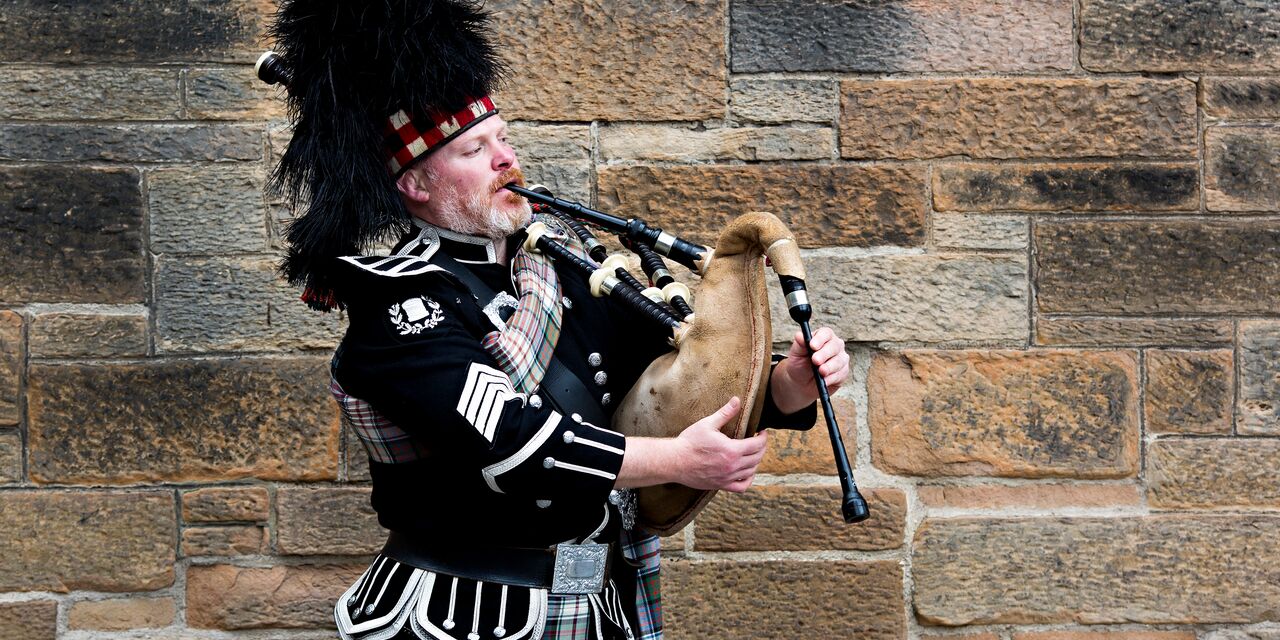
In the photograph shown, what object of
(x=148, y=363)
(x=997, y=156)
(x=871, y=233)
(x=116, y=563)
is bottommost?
(x=116, y=563)

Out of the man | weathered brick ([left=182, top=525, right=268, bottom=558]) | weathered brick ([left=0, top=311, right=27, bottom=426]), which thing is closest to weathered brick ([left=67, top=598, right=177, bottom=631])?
weathered brick ([left=182, top=525, right=268, bottom=558])

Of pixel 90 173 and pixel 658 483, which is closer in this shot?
pixel 658 483

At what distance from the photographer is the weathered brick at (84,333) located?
Answer: 120 inches

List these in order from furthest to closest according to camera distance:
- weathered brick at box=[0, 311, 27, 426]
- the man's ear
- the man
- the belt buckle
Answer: weathered brick at box=[0, 311, 27, 426] → the man's ear → the belt buckle → the man

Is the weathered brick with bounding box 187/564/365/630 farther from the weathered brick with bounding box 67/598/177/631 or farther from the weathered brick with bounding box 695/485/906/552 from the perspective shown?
the weathered brick with bounding box 695/485/906/552

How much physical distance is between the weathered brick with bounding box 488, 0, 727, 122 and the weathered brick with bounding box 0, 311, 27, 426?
1.34 meters

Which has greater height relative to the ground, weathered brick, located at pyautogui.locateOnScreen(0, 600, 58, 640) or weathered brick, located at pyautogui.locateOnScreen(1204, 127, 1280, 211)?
weathered brick, located at pyautogui.locateOnScreen(1204, 127, 1280, 211)

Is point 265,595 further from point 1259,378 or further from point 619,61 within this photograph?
point 1259,378

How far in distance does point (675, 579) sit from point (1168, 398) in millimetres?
1350

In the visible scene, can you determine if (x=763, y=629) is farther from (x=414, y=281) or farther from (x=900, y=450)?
(x=414, y=281)

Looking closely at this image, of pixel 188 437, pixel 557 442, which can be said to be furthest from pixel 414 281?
pixel 188 437

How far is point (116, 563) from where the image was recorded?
3068 mm

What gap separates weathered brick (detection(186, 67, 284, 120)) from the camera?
308cm

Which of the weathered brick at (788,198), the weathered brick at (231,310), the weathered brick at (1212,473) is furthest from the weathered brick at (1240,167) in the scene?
the weathered brick at (231,310)
